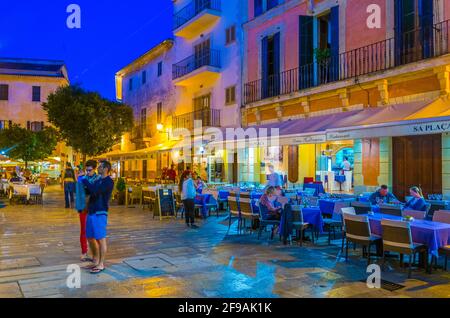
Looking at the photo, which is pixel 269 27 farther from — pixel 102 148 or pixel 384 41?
pixel 102 148

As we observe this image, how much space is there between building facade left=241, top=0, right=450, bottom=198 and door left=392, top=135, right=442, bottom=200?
1.2 inches

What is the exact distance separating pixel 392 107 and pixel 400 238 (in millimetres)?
6394

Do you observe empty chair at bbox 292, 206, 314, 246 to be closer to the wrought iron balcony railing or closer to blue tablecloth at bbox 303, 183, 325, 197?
blue tablecloth at bbox 303, 183, 325, 197

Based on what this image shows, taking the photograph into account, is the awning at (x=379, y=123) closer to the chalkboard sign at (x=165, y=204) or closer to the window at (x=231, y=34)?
the chalkboard sign at (x=165, y=204)

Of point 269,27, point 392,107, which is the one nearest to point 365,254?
point 392,107

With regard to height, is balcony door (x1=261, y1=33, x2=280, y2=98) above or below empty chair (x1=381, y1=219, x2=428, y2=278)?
above

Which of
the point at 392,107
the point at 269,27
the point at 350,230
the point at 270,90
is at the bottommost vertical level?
the point at 350,230

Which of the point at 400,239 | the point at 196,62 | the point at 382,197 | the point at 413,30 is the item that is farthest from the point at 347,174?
the point at 400,239

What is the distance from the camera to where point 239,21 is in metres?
20.1

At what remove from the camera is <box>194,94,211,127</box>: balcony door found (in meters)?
22.0

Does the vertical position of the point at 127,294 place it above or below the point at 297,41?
below

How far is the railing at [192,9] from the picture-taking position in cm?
2164

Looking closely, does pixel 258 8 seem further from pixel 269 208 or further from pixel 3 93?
pixel 3 93

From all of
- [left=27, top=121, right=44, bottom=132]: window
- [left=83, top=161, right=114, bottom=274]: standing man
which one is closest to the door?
[left=83, top=161, right=114, bottom=274]: standing man
